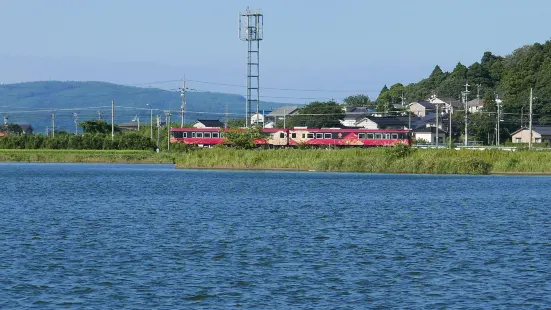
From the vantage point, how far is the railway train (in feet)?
342

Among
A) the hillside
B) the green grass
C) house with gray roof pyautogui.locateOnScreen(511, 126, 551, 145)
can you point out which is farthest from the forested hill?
the green grass

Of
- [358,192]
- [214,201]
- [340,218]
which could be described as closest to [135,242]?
[340,218]

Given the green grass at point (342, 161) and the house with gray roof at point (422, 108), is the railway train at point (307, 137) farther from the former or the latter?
the house with gray roof at point (422, 108)

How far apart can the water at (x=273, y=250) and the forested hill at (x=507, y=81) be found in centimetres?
8606

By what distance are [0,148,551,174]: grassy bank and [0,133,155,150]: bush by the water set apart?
31888 mm

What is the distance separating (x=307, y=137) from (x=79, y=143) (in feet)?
85.5

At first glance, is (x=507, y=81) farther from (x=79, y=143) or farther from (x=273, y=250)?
(x=273, y=250)

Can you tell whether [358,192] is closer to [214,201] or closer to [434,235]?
[214,201]

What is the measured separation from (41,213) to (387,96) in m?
161

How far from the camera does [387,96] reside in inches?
7667

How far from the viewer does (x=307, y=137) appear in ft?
349

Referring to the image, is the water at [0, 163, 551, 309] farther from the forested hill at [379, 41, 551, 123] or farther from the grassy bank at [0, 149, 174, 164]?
the forested hill at [379, 41, 551, 123]

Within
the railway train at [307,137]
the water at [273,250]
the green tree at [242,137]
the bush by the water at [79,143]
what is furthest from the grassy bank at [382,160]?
the bush by the water at [79,143]

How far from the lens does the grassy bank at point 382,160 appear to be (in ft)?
224
